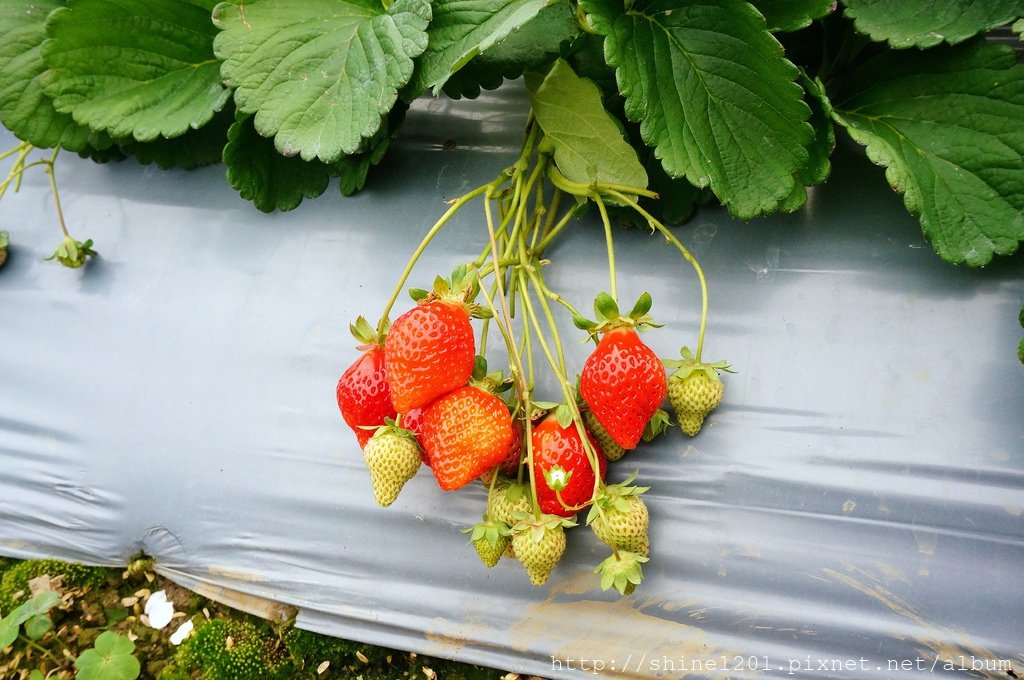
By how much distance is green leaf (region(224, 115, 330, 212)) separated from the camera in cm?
93

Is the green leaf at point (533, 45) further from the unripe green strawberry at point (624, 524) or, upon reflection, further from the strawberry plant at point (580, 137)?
the unripe green strawberry at point (624, 524)

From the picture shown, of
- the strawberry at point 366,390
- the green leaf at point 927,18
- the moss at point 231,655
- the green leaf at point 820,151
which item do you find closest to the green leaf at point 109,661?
the moss at point 231,655

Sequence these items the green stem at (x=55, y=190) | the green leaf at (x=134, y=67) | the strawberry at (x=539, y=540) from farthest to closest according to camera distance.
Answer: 1. the green stem at (x=55, y=190)
2. the green leaf at (x=134, y=67)
3. the strawberry at (x=539, y=540)

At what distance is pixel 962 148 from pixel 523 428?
503 millimetres

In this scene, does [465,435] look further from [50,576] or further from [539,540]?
[50,576]

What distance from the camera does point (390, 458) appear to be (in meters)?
0.69

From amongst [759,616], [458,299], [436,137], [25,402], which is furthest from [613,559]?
[25,402]

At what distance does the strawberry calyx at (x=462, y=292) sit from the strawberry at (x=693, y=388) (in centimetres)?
19

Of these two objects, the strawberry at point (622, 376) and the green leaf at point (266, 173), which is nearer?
the strawberry at point (622, 376)

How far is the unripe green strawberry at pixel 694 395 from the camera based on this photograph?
29.1 inches

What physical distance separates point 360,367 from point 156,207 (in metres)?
0.51

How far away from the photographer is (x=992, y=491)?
709 millimetres

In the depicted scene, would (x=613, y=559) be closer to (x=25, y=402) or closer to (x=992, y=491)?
(x=992, y=491)

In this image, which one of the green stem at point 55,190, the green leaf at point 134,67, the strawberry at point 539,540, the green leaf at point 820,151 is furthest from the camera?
the green stem at point 55,190
